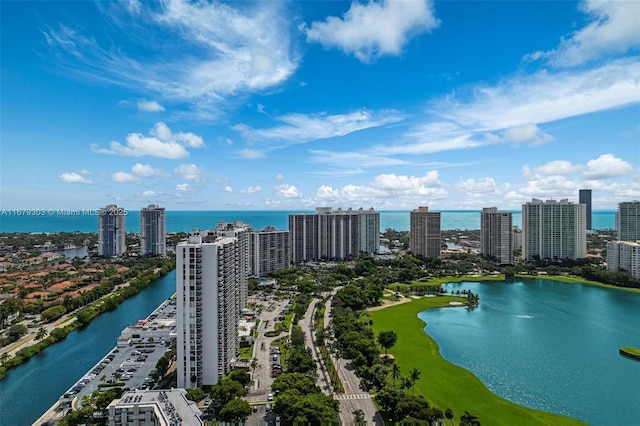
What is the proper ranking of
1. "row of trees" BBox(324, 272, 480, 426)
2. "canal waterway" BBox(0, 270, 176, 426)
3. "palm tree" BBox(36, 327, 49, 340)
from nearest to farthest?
"row of trees" BBox(324, 272, 480, 426) < "canal waterway" BBox(0, 270, 176, 426) < "palm tree" BBox(36, 327, 49, 340)

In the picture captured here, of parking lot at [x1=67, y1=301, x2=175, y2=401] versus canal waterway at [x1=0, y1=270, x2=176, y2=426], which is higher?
parking lot at [x1=67, y1=301, x2=175, y2=401]

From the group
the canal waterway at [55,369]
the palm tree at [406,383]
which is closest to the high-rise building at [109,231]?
the canal waterway at [55,369]

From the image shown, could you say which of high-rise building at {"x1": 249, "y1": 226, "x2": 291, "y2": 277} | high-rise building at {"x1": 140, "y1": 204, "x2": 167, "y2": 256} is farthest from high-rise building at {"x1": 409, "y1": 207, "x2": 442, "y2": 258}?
high-rise building at {"x1": 140, "y1": 204, "x2": 167, "y2": 256}

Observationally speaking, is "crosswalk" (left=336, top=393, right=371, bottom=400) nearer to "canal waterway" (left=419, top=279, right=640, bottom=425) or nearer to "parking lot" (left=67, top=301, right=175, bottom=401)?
"canal waterway" (left=419, top=279, right=640, bottom=425)

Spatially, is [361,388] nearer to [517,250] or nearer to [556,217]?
[556,217]

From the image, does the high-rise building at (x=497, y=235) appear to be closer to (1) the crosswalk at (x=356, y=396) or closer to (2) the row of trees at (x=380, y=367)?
(2) the row of trees at (x=380, y=367)

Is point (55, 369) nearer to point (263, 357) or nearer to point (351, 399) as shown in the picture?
point (263, 357)

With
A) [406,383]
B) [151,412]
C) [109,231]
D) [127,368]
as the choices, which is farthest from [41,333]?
[109,231]
